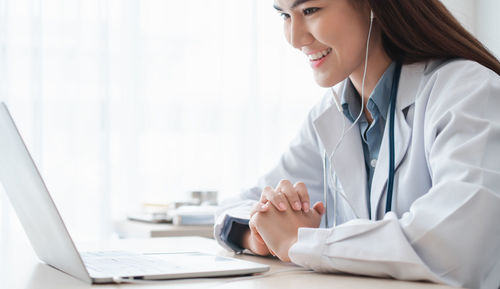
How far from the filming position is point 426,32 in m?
1.17

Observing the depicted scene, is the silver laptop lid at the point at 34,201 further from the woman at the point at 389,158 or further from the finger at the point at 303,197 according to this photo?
the finger at the point at 303,197

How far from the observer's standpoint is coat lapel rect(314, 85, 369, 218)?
4.05ft

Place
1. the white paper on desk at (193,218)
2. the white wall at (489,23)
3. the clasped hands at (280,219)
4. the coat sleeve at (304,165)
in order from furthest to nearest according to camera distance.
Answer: the white wall at (489,23) → the white paper on desk at (193,218) → the coat sleeve at (304,165) → the clasped hands at (280,219)

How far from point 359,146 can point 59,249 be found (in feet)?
2.35

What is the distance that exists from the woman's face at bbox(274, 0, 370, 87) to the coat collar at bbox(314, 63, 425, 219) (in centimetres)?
12

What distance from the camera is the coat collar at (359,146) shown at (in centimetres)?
114

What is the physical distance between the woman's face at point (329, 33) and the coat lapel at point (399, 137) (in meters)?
0.14

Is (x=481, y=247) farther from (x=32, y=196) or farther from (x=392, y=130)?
(x=32, y=196)

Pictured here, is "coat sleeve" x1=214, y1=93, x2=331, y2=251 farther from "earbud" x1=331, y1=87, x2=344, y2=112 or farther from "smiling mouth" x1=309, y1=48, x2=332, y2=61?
"smiling mouth" x1=309, y1=48, x2=332, y2=61

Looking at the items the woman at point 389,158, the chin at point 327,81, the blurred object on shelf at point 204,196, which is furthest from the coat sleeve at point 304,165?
the blurred object on shelf at point 204,196

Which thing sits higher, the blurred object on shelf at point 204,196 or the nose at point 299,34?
the nose at point 299,34

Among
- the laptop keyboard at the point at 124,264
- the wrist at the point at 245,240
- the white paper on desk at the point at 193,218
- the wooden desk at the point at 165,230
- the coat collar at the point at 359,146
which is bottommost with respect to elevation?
the wooden desk at the point at 165,230

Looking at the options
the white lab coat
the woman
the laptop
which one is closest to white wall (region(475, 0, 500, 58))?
the woman

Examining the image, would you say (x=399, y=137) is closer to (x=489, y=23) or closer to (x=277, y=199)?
(x=277, y=199)
